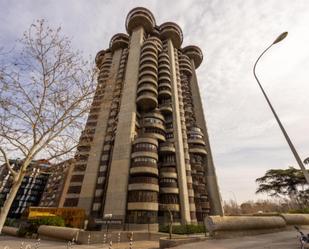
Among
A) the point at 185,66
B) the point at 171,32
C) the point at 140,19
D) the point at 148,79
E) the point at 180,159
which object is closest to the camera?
the point at 180,159

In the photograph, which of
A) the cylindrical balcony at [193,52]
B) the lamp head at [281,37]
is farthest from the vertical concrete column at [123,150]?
the lamp head at [281,37]

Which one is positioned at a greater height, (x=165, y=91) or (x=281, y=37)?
(x=165, y=91)

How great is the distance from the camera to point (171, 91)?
49219mm

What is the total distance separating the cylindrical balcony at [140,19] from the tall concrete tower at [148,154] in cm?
508

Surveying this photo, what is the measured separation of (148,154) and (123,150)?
516cm

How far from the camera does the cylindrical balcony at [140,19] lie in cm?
6256

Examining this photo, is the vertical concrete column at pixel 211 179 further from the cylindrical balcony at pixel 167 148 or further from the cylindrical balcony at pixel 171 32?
the cylindrical balcony at pixel 171 32

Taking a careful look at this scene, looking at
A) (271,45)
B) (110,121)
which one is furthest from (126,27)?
(271,45)

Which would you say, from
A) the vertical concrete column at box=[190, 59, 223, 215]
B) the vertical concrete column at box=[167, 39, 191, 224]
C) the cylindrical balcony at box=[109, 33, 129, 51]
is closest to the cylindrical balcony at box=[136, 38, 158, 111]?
the vertical concrete column at box=[167, 39, 191, 224]

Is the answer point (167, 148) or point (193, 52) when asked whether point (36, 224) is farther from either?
point (193, 52)

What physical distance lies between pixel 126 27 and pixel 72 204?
56081mm

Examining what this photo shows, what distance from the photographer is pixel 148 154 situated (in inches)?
1405

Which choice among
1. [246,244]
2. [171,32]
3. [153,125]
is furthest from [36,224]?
[171,32]

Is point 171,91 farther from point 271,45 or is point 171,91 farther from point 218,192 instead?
point 271,45
